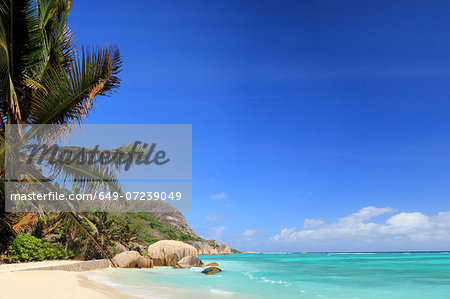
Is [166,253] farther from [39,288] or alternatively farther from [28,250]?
[39,288]

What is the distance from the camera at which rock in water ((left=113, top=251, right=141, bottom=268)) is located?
82.4ft

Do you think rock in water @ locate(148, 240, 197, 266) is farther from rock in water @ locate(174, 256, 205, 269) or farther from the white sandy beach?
the white sandy beach

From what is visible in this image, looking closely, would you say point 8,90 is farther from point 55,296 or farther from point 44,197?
point 55,296

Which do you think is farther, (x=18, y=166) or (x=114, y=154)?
(x=114, y=154)

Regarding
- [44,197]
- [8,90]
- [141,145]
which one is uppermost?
[8,90]

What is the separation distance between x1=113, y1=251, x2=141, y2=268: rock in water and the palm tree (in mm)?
18119

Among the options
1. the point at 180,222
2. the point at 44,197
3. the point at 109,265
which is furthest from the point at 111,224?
the point at 180,222

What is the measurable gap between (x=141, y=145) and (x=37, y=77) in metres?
2.75

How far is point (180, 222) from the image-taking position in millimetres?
115500

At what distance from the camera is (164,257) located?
95.0 ft

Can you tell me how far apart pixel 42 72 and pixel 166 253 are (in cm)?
2337

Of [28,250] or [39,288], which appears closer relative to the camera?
[39,288]

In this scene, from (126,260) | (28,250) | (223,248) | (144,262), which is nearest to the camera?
(28,250)

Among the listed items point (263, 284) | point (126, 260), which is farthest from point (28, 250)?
point (263, 284)
